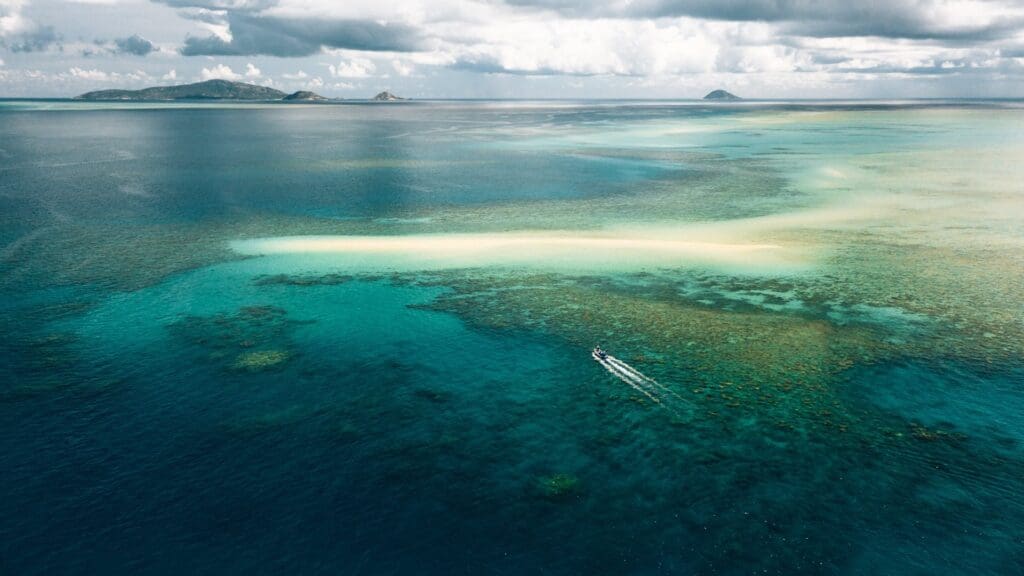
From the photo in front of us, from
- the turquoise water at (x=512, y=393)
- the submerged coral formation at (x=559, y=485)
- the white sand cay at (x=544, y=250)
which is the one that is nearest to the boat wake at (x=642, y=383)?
the turquoise water at (x=512, y=393)

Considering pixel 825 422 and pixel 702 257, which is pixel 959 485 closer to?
pixel 825 422

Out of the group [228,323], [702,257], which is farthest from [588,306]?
[228,323]

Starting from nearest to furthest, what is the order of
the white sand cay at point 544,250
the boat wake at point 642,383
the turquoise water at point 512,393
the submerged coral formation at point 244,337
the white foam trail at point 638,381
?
the turquoise water at point 512,393
the white foam trail at point 638,381
the boat wake at point 642,383
the submerged coral formation at point 244,337
the white sand cay at point 544,250

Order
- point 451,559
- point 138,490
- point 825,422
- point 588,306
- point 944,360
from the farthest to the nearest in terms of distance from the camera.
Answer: point 588,306 < point 944,360 < point 825,422 < point 138,490 < point 451,559

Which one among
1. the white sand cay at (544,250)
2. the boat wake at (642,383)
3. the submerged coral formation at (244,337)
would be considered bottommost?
the boat wake at (642,383)

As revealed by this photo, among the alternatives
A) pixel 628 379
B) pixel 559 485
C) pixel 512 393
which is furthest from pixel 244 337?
pixel 559 485

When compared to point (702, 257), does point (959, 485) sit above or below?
below

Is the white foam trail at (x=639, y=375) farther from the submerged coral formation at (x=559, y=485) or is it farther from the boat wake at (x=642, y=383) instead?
the submerged coral formation at (x=559, y=485)

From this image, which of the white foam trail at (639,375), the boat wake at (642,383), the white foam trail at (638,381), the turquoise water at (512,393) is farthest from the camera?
the white foam trail at (639,375)

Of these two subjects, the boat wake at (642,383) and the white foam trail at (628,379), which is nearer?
the boat wake at (642,383)
